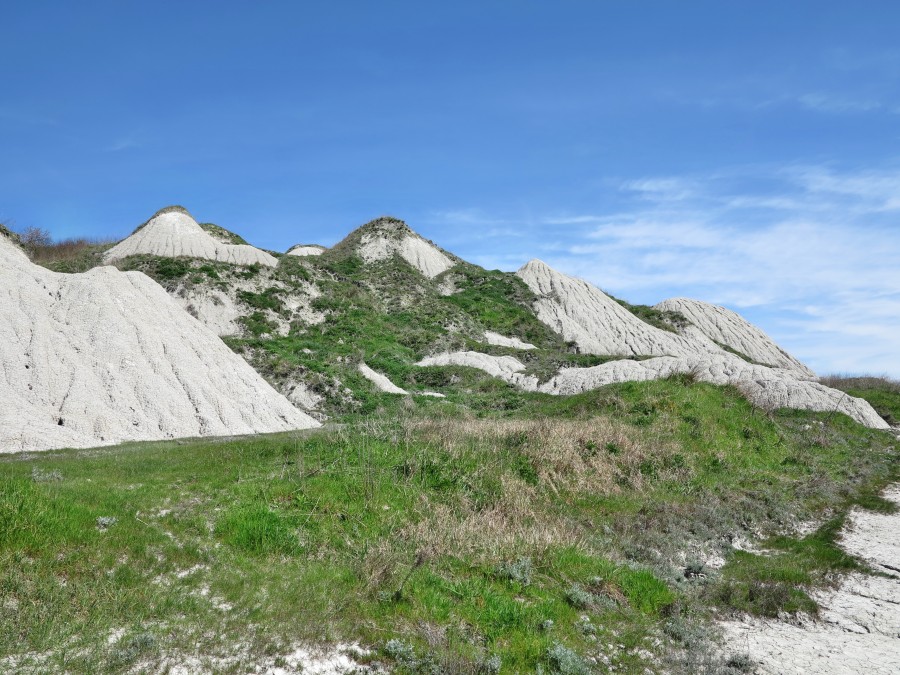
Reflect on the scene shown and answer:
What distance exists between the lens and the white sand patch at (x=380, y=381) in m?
45.2

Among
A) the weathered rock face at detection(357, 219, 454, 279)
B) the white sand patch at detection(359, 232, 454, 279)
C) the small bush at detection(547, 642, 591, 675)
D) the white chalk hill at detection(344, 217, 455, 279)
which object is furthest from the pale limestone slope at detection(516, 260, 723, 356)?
the small bush at detection(547, 642, 591, 675)

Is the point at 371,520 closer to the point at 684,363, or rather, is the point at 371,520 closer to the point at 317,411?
the point at 317,411

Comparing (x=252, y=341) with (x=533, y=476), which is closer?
(x=533, y=476)

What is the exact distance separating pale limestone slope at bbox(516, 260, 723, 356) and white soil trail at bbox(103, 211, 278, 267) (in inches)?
1708

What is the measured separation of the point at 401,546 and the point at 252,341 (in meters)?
42.1

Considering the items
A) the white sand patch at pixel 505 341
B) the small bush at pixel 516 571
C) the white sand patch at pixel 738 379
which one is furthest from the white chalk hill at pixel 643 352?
the small bush at pixel 516 571

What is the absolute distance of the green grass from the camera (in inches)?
317

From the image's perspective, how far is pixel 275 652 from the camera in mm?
7602

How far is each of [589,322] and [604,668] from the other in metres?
82.0

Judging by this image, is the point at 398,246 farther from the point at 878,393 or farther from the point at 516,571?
the point at 516,571

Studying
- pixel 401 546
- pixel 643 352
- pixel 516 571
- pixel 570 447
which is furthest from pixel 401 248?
pixel 516 571

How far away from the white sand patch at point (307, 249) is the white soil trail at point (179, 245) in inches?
1058

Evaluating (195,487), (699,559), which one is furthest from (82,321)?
(699,559)

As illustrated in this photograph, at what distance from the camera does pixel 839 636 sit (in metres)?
9.59
